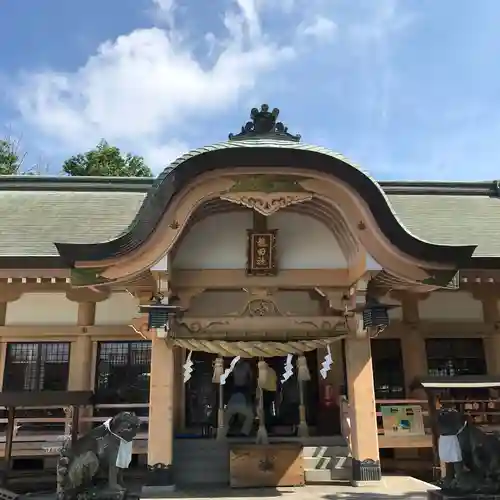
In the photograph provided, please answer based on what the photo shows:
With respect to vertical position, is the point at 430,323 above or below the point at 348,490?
above

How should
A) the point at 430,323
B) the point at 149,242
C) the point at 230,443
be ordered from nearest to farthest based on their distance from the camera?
1. the point at 149,242
2. the point at 230,443
3. the point at 430,323

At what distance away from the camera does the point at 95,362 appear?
1021 centimetres

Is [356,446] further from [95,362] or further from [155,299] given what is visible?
[95,362]

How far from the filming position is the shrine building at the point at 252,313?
7902 millimetres

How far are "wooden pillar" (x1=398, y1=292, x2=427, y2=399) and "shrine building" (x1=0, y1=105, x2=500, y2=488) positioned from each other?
40 millimetres

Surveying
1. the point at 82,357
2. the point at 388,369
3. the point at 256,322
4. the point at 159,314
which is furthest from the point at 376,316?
the point at 82,357

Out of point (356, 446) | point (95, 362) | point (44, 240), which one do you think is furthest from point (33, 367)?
point (356, 446)

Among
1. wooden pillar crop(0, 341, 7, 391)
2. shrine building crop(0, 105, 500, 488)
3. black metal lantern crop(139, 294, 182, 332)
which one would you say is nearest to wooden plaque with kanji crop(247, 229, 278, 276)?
shrine building crop(0, 105, 500, 488)

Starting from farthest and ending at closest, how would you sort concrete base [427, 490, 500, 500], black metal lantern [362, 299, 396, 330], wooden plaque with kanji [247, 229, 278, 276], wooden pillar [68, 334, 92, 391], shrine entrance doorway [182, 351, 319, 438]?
1. shrine entrance doorway [182, 351, 319, 438]
2. wooden pillar [68, 334, 92, 391]
3. wooden plaque with kanji [247, 229, 278, 276]
4. black metal lantern [362, 299, 396, 330]
5. concrete base [427, 490, 500, 500]

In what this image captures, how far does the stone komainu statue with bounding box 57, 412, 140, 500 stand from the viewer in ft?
19.6

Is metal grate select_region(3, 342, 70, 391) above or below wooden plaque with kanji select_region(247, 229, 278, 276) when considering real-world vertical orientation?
below

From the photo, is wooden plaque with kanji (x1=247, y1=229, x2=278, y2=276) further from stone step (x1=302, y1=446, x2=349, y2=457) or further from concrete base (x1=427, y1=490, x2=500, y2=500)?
concrete base (x1=427, y1=490, x2=500, y2=500)

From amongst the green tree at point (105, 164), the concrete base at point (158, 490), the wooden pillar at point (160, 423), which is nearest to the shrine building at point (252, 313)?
the wooden pillar at point (160, 423)

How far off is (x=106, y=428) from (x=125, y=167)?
27.1 metres
